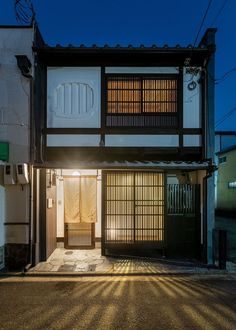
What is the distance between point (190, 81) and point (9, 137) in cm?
665

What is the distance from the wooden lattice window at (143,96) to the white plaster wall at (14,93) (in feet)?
9.80

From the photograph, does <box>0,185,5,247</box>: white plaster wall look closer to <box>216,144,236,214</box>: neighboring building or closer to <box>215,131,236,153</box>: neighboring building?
<box>216,144,236,214</box>: neighboring building

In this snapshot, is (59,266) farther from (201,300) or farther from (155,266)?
(201,300)

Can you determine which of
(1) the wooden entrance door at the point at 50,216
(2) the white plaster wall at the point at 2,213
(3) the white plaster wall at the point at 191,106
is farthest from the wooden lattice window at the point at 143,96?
(2) the white plaster wall at the point at 2,213

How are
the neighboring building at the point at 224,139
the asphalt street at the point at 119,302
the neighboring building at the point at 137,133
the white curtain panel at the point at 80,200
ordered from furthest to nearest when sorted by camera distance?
1. the neighboring building at the point at 224,139
2. the white curtain panel at the point at 80,200
3. the neighboring building at the point at 137,133
4. the asphalt street at the point at 119,302

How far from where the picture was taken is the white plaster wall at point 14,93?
34.2 feet

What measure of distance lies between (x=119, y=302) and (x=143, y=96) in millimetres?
7071

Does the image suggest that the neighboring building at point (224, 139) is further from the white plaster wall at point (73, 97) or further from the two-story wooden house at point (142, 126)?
the white plaster wall at point (73, 97)

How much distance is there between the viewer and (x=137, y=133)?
1116 cm

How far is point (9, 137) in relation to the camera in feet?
34.3

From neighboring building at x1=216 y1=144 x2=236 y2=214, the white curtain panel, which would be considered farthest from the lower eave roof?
neighboring building at x1=216 y1=144 x2=236 y2=214

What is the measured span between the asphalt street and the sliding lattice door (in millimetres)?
2524

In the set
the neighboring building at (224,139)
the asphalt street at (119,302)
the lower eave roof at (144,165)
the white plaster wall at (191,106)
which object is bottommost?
the asphalt street at (119,302)

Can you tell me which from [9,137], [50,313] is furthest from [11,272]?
[9,137]
